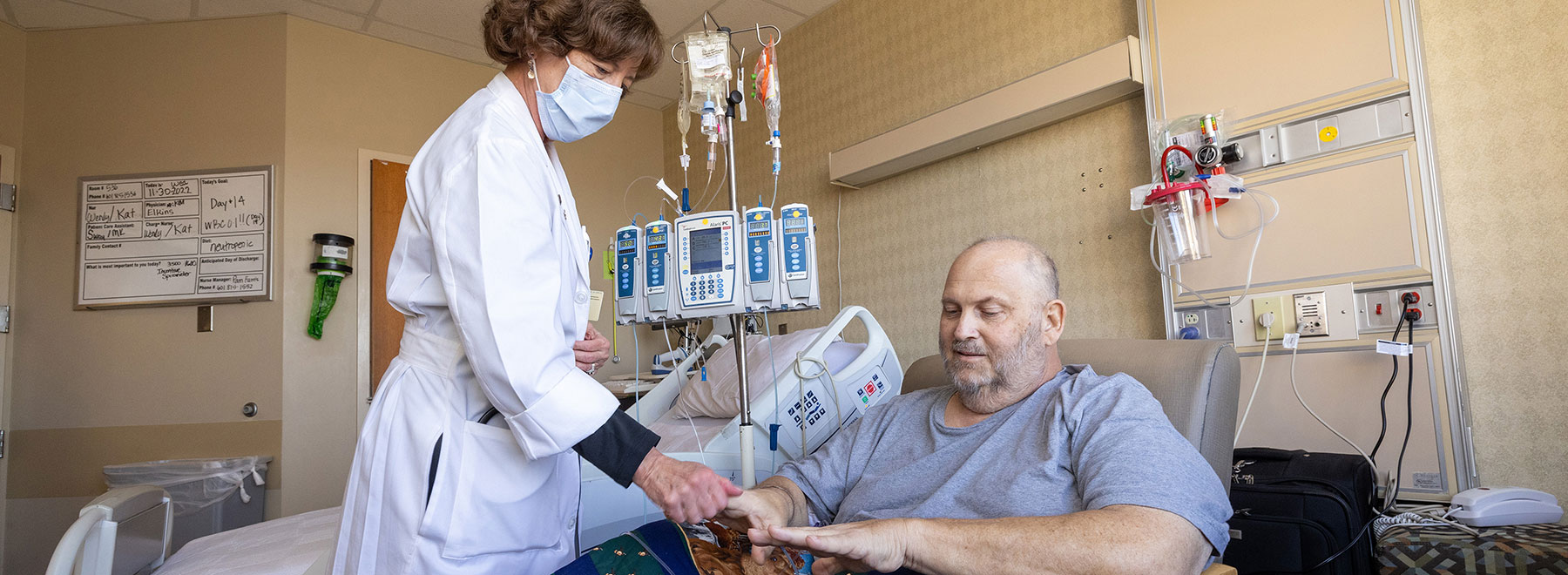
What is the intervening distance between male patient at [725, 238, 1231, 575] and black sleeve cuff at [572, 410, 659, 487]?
0.64ft

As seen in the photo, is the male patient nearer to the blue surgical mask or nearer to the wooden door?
the blue surgical mask

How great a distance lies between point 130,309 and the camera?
369 cm

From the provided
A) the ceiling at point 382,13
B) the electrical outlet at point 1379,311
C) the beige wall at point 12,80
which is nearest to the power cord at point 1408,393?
the electrical outlet at point 1379,311

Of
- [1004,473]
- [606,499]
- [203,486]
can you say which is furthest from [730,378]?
[203,486]

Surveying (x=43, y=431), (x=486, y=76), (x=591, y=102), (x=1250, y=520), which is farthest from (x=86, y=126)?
(x=1250, y=520)

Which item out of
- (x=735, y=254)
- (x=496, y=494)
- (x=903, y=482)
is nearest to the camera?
(x=496, y=494)

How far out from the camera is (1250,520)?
181 cm

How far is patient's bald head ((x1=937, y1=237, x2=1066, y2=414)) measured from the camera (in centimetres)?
150

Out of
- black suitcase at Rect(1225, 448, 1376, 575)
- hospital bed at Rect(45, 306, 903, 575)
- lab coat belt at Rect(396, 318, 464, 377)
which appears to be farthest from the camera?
black suitcase at Rect(1225, 448, 1376, 575)

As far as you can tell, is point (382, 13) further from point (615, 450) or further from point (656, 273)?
point (615, 450)

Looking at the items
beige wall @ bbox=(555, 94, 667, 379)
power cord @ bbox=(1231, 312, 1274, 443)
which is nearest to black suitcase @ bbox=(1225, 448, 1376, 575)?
power cord @ bbox=(1231, 312, 1274, 443)

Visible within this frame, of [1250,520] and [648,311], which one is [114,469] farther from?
[1250,520]

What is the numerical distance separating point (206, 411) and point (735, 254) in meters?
3.09

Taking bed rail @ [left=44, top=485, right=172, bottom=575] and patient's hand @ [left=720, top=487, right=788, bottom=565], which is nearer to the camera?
patient's hand @ [left=720, top=487, right=788, bottom=565]
